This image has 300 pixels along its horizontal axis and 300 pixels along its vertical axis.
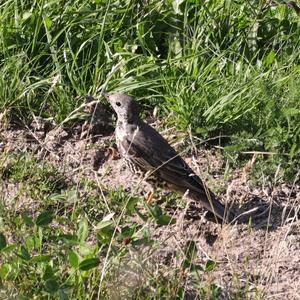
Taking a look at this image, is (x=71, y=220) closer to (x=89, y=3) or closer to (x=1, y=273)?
(x=1, y=273)

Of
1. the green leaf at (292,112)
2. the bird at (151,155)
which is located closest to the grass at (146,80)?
the green leaf at (292,112)

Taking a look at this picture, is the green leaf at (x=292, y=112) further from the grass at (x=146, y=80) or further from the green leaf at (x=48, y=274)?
the green leaf at (x=48, y=274)

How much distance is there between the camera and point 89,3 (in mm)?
8703

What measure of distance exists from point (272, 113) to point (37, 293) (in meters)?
2.68

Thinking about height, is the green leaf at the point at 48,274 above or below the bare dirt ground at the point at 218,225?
above

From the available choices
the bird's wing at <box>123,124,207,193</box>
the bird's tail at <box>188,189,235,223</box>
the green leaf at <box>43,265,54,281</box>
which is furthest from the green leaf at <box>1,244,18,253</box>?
the bird's wing at <box>123,124,207,193</box>

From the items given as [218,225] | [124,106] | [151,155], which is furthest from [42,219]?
[124,106]

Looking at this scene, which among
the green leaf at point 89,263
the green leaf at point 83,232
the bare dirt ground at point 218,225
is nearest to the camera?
the green leaf at point 89,263

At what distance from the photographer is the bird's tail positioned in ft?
23.1

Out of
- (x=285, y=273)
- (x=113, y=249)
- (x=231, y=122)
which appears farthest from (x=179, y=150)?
(x=113, y=249)

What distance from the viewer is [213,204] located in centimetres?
721

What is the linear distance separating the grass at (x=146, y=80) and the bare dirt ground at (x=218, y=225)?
90mm

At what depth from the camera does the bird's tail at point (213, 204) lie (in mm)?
7038

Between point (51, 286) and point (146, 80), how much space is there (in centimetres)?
292
